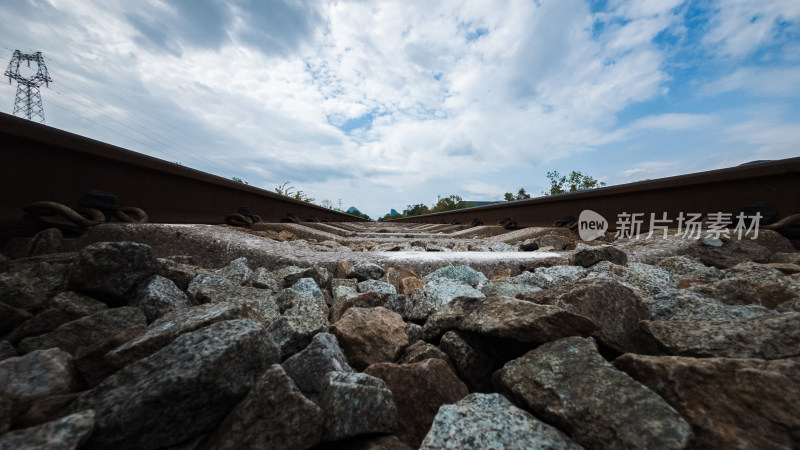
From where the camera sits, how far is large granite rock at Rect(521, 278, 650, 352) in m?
0.97

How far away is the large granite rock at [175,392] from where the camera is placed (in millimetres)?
628

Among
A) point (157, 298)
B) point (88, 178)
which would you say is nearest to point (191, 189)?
point (88, 178)

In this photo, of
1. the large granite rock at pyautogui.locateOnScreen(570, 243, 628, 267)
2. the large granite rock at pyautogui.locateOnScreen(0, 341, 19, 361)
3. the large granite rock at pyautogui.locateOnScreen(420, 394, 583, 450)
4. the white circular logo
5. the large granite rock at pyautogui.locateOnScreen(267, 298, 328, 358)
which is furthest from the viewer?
the white circular logo

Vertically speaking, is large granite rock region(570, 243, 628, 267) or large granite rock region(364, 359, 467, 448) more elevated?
large granite rock region(570, 243, 628, 267)

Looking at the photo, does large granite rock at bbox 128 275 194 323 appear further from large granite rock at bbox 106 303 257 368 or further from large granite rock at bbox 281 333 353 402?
large granite rock at bbox 281 333 353 402

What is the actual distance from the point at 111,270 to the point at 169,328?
52cm

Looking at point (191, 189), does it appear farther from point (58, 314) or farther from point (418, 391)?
point (418, 391)

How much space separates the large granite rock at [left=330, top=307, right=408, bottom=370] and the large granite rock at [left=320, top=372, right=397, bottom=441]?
0.25m

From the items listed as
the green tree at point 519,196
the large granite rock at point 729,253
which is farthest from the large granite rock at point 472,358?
the green tree at point 519,196

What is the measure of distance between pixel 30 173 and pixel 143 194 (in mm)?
752

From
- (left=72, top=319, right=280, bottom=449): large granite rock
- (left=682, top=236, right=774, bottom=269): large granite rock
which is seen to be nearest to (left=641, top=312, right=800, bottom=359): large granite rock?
(left=72, top=319, right=280, bottom=449): large granite rock

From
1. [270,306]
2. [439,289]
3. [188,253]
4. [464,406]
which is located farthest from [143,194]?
[464,406]

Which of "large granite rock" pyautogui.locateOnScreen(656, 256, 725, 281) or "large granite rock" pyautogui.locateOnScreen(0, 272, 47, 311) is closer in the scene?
"large granite rock" pyautogui.locateOnScreen(0, 272, 47, 311)

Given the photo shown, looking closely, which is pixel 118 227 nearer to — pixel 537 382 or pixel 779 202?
pixel 537 382
